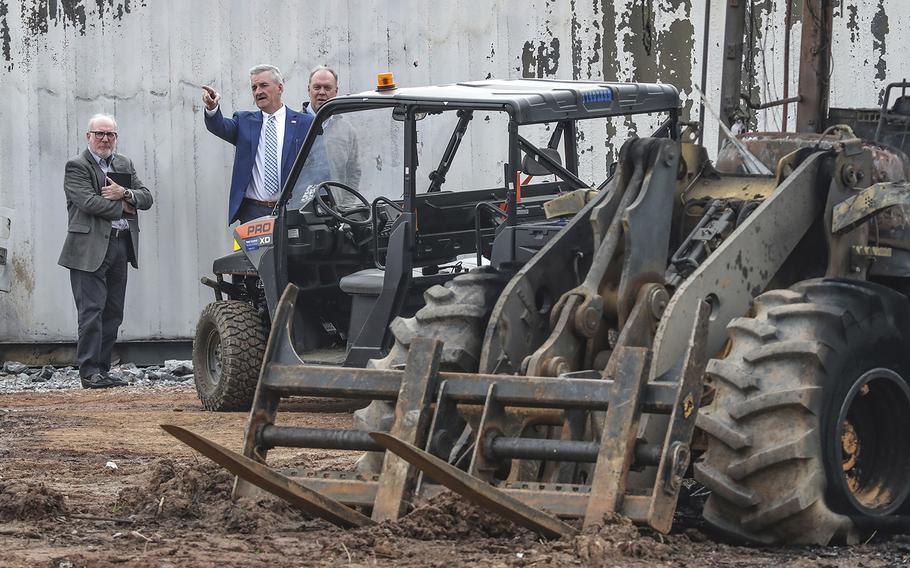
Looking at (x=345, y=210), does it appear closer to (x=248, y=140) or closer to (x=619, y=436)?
(x=248, y=140)

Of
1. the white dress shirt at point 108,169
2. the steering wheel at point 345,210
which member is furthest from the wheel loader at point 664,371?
the white dress shirt at point 108,169

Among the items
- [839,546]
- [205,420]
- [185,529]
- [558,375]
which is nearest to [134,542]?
[185,529]

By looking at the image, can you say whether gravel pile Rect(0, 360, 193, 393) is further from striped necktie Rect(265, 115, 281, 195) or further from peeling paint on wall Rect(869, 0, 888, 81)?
peeling paint on wall Rect(869, 0, 888, 81)

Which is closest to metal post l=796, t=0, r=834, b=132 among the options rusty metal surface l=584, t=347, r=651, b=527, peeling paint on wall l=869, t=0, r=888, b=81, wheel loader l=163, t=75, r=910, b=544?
wheel loader l=163, t=75, r=910, b=544

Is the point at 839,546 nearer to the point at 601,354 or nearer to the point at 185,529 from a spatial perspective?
the point at 601,354

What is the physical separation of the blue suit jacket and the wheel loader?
16.9 ft

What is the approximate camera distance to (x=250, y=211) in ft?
41.3

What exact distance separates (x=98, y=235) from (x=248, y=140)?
1.58m

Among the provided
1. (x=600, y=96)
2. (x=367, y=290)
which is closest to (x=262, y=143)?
(x=367, y=290)

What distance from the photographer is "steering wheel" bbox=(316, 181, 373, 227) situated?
10875 millimetres

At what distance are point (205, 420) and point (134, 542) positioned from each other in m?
4.88

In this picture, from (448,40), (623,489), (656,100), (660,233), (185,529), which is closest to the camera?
(623,489)

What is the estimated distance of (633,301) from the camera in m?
6.68

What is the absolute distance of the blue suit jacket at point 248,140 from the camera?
487 inches
